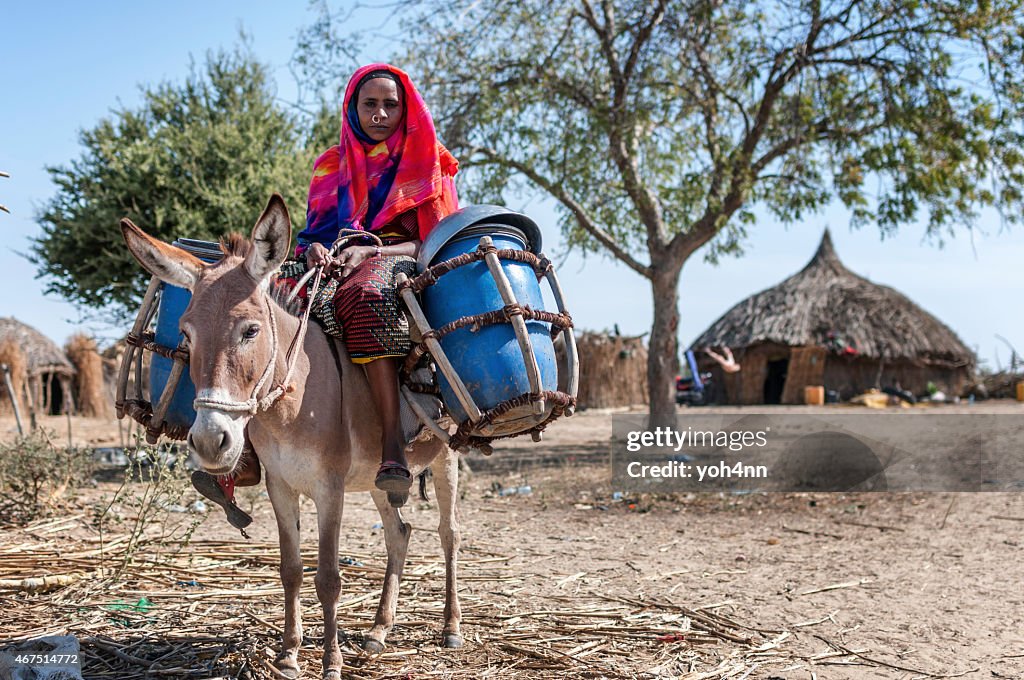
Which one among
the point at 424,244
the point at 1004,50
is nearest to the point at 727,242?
the point at 1004,50

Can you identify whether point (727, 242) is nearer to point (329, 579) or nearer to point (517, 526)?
point (517, 526)

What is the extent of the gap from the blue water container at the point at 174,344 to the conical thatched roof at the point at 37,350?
913 inches

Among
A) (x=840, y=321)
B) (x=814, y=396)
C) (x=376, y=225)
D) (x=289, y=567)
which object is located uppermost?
(x=840, y=321)

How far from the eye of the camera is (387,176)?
4.31 m

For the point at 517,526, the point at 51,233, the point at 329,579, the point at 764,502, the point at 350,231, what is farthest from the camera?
the point at 51,233

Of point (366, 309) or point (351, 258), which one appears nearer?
point (366, 309)

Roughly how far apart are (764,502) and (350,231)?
272 inches

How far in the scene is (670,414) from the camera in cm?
1306

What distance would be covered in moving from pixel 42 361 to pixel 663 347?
Answer: 2069 cm

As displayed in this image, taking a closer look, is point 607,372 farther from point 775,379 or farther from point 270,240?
point 270,240

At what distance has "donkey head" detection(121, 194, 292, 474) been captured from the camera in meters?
2.88

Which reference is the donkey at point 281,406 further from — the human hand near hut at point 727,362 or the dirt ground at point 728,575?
the human hand near hut at point 727,362

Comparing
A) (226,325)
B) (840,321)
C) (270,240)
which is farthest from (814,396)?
(226,325)

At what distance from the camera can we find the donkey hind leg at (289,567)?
3.86 m
